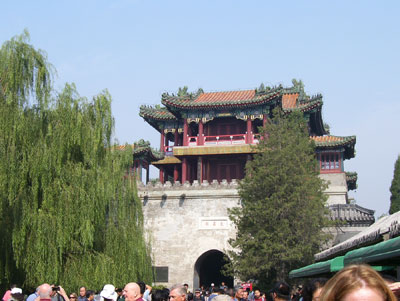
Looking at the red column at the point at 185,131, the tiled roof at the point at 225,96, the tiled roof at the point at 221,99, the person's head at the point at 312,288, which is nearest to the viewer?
the person's head at the point at 312,288

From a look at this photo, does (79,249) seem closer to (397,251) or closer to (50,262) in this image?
(50,262)

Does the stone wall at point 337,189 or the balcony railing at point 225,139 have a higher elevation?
the balcony railing at point 225,139

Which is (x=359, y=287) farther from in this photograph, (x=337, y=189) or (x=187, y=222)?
(x=337, y=189)

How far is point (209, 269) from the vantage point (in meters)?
26.1

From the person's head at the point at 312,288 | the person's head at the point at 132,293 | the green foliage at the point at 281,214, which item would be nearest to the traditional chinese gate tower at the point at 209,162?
the green foliage at the point at 281,214

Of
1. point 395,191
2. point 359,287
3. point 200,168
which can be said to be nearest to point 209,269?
point 200,168

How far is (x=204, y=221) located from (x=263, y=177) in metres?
6.66

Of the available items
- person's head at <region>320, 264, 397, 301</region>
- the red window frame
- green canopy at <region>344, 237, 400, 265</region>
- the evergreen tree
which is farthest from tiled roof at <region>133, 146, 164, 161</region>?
person's head at <region>320, 264, 397, 301</region>

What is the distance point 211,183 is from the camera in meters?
24.9

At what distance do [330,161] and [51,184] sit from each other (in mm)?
18698

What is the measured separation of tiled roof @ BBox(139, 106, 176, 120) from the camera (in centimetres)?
2811

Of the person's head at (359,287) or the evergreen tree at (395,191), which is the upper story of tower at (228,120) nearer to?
the evergreen tree at (395,191)

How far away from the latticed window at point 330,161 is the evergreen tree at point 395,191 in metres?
4.83

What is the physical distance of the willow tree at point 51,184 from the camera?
10.0 metres
